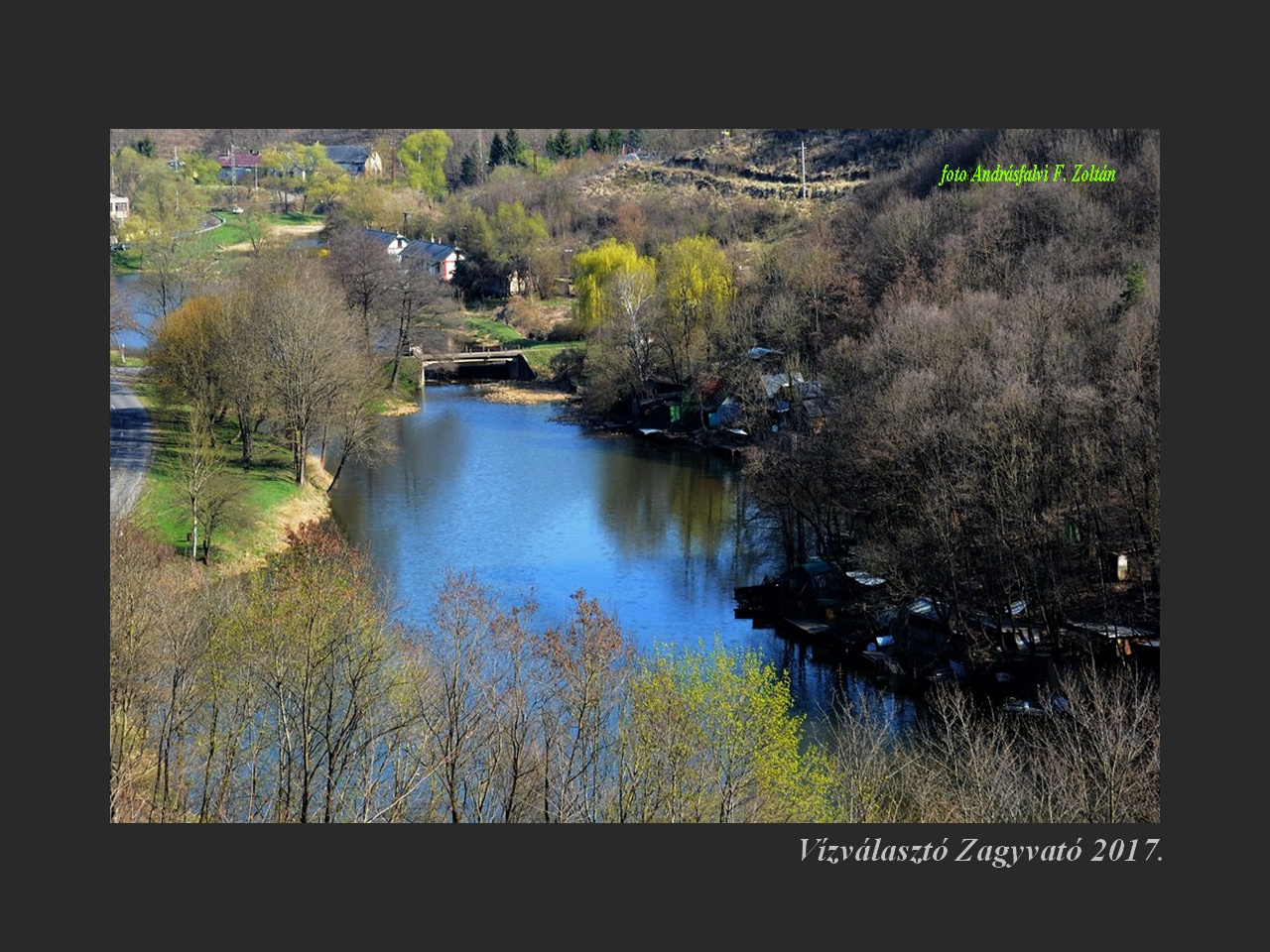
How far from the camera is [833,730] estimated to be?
966 inches

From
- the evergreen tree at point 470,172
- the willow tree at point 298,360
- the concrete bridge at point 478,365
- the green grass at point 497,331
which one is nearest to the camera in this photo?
the willow tree at point 298,360

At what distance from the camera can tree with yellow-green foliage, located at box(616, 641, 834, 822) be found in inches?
710

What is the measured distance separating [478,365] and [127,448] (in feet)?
94.7

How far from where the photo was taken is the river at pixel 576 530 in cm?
2961

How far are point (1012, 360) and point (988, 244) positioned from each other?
16059 mm

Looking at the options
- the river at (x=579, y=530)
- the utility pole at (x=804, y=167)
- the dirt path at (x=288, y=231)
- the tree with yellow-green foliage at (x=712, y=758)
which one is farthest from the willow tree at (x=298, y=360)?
the utility pole at (x=804, y=167)

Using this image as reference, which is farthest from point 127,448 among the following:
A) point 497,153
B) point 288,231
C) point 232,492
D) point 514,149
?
point 497,153

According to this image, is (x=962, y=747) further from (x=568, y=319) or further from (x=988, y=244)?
(x=568, y=319)

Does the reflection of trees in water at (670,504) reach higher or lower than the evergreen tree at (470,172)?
lower

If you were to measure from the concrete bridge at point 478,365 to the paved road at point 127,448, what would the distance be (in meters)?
17.6

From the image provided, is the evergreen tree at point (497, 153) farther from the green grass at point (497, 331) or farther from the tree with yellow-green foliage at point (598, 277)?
the tree with yellow-green foliage at point (598, 277)

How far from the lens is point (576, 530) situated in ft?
123

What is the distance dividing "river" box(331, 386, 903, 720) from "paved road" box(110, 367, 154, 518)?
5.60 metres

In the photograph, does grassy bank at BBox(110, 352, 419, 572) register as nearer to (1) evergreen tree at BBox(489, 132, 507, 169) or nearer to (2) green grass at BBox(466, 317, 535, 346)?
(2) green grass at BBox(466, 317, 535, 346)
